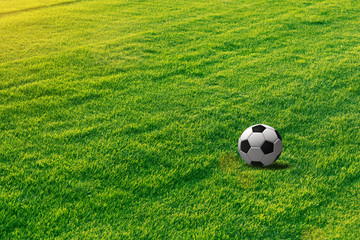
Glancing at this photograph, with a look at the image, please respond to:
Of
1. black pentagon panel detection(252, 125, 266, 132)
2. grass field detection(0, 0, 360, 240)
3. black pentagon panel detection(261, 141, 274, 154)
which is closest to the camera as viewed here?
grass field detection(0, 0, 360, 240)

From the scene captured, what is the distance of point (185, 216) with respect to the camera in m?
3.43

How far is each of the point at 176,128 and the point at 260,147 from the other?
1.23 metres

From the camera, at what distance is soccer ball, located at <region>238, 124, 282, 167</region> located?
409cm

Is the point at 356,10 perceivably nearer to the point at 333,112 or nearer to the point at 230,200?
the point at 333,112

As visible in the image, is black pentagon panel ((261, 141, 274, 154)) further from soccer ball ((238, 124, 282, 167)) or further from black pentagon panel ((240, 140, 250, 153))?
black pentagon panel ((240, 140, 250, 153))

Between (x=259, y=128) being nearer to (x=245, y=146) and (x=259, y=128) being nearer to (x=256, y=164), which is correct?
(x=245, y=146)

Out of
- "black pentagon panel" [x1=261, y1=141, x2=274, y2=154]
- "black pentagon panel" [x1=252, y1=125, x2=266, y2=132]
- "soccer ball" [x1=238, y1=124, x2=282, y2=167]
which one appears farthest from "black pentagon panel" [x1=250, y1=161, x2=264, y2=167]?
"black pentagon panel" [x1=252, y1=125, x2=266, y2=132]

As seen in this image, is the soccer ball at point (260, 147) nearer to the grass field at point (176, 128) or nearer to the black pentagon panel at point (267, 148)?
the black pentagon panel at point (267, 148)

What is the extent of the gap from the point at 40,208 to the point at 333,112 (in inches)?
→ 159

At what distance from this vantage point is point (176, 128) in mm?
4883

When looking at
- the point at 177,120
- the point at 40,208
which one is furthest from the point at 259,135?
the point at 40,208

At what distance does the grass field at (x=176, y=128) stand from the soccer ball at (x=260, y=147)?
10 cm

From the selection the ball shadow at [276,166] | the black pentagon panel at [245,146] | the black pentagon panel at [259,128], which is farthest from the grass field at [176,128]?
the black pentagon panel at [259,128]

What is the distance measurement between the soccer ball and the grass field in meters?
0.10
